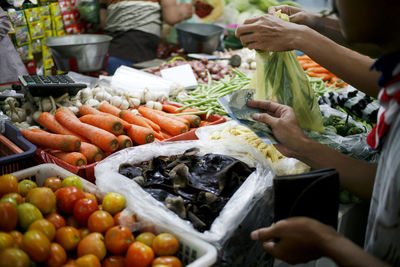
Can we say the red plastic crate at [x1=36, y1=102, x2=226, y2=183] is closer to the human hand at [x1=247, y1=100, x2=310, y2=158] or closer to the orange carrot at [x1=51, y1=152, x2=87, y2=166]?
the orange carrot at [x1=51, y1=152, x2=87, y2=166]

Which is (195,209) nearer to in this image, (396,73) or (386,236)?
(386,236)

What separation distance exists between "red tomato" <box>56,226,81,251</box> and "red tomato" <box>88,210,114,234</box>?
0.07 meters

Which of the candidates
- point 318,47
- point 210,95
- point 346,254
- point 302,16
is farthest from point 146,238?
point 210,95

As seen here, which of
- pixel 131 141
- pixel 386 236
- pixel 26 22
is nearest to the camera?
pixel 386 236

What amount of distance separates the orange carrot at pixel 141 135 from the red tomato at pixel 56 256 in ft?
3.60

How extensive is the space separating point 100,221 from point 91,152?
2.52ft

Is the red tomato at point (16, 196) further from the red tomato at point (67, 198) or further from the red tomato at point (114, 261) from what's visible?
the red tomato at point (114, 261)

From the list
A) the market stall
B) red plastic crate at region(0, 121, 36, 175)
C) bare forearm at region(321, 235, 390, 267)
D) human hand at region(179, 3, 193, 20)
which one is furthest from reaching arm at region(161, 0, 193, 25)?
bare forearm at region(321, 235, 390, 267)

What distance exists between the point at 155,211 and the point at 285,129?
653 mm

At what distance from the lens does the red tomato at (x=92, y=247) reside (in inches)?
49.5

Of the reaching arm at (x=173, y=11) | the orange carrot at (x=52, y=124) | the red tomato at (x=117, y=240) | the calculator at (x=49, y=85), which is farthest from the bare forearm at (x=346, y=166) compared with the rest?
the reaching arm at (x=173, y=11)

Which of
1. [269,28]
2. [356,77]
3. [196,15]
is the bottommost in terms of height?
[196,15]

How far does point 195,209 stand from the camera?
1.52 m

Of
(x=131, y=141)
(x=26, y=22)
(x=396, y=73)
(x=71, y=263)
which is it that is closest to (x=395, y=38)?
(x=396, y=73)
